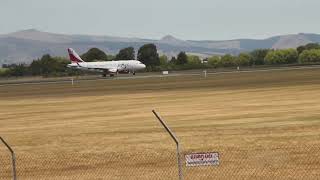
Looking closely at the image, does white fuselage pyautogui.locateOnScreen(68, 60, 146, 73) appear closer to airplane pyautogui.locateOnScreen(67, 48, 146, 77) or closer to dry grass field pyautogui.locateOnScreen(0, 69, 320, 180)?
airplane pyautogui.locateOnScreen(67, 48, 146, 77)

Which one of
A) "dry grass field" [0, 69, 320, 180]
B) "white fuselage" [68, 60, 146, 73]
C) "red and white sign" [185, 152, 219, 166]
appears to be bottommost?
"white fuselage" [68, 60, 146, 73]

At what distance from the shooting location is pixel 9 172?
918 inches

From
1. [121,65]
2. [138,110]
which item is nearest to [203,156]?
[138,110]

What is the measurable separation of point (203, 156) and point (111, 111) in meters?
31.9

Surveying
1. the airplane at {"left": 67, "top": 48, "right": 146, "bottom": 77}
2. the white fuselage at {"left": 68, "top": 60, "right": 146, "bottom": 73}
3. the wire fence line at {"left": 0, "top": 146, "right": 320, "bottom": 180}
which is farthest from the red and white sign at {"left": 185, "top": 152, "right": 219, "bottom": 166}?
the white fuselage at {"left": 68, "top": 60, "right": 146, "bottom": 73}

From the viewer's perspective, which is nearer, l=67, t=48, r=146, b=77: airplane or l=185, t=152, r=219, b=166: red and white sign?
l=185, t=152, r=219, b=166: red and white sign

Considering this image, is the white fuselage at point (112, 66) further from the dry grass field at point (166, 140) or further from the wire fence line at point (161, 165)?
the wire fence line at point (161, 165)

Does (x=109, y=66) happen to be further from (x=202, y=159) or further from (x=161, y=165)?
(x=202, y=159)

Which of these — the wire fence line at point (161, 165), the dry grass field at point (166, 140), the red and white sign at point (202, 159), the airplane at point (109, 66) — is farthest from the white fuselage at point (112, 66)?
the red and white sign at point (202, 159)

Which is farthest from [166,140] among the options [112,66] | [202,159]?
[112,66]

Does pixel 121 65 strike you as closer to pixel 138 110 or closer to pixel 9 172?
pixel 138 110

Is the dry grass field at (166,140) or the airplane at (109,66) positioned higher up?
the dry grass field at (166,140)

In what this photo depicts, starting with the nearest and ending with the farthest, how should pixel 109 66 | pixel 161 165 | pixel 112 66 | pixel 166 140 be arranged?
pixel 161 165, pixel 166 140, pixel 109 66, pixel 112 66

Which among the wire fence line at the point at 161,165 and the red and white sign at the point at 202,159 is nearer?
the red and white sign at the point at 202,159
